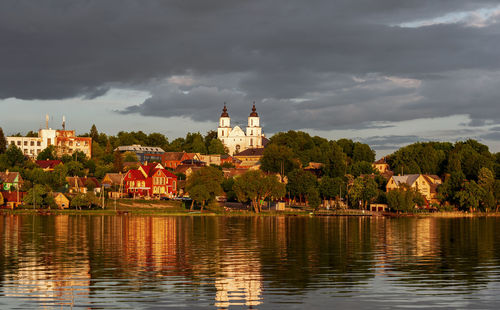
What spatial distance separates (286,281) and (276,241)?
28171mm

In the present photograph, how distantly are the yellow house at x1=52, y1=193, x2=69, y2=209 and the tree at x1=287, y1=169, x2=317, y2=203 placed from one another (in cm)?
4997

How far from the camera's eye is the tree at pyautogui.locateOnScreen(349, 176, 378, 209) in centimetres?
14300

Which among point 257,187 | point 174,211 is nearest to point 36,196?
point 174,211

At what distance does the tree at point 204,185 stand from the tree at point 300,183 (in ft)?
85.2

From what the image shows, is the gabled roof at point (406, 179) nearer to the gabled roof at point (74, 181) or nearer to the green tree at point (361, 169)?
the green tree at point (361, 169)

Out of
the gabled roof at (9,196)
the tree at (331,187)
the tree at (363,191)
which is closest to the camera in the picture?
the gabled roof at (9,196)

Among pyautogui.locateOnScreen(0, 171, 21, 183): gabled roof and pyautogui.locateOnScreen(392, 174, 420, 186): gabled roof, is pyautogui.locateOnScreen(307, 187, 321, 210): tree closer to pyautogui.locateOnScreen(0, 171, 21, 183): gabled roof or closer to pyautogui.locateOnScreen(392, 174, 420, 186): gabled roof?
pyautogui.locateOnScreen(392, 174, 420, 186): gabled roof

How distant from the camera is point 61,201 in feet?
413

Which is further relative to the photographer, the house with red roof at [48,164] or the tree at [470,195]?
the house with red roof at [48,164]

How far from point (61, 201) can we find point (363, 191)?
208 feet

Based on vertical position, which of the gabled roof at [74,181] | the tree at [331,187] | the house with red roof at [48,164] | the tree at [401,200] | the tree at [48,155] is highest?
the tree at [48,155]

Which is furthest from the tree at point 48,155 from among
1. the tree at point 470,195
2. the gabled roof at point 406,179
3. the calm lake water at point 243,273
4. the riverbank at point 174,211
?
the calm lake water at point 243,273

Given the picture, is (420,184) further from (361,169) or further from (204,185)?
(204,185)

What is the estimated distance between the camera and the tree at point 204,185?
12219cm
